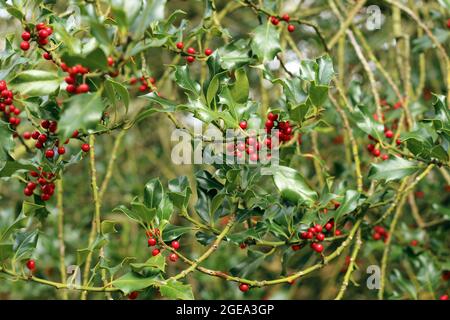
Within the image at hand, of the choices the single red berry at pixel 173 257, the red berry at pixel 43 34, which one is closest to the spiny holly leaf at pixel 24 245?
the single red berry at pixel 173 257

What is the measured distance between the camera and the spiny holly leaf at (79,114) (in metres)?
0.88

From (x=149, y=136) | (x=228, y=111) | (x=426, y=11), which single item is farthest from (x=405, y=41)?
(x=149, y=136)

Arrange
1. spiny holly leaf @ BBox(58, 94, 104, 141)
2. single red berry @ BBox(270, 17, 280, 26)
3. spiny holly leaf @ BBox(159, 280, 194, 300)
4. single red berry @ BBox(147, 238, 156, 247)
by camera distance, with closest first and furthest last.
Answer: spiny holly leaf @ BBox(58, 94, 104, 141) → spiny holly leaf @ BBox(159, 280, 194, 300) → single red berry @ BBox(147, 238, 156, 247) → single red berry @ BBox(270, 17, 280, 26)

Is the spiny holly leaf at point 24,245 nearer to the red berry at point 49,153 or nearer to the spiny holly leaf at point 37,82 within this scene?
the red berry at point 49,153

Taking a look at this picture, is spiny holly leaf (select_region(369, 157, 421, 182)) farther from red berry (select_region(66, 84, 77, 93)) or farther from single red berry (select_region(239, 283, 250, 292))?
red berry (select_region(66, 84, 77, 93))

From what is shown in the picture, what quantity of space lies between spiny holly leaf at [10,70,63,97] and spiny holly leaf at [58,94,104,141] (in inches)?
4.2

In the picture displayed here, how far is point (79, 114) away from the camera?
35.0 inches

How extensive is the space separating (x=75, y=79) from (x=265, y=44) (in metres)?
0.58

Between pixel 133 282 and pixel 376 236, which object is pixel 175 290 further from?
pixel 376 236

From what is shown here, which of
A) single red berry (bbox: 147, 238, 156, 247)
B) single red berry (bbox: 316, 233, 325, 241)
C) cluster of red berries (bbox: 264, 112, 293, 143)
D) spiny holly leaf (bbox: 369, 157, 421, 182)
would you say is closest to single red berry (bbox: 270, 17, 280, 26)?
cluster of red berries (bbox: 264, 112, 293, 143)

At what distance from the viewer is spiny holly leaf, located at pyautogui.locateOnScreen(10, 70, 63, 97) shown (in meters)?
0.99

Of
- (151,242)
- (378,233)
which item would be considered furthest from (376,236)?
(151,242)

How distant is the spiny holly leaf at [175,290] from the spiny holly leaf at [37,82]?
401 mm
